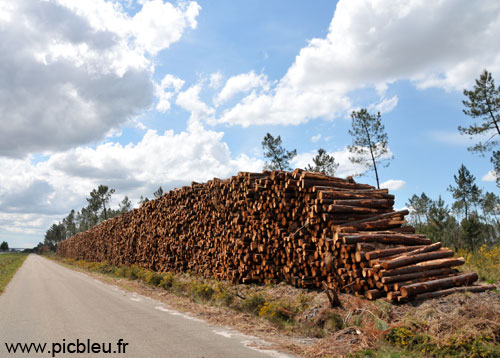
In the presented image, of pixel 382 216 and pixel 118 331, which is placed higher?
pixel 382 216

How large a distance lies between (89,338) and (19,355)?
98 centimetres

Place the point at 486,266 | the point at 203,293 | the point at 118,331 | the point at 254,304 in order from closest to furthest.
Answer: the point at 118,331 → the point at 254,304 → the point at 486,266 → the point at 203,293

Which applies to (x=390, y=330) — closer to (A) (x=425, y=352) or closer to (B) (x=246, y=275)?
(A) (x=425, y=352)

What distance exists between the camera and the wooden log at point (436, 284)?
554 centimetres

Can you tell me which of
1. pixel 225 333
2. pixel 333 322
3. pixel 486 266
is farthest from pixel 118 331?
pixel 486 266

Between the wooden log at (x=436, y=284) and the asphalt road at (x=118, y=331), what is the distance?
2275 mm

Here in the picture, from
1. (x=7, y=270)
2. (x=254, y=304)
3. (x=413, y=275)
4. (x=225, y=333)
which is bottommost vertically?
(x=7, y=270)

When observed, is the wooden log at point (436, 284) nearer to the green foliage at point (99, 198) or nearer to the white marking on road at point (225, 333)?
the white marking on road at point (225, 333)

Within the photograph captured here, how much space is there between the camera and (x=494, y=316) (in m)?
4.66

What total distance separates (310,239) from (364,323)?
242cm

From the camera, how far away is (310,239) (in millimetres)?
7602

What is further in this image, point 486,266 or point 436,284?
point 486,266

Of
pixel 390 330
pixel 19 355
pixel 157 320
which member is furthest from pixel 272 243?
pixel 19 355

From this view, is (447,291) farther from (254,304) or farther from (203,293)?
(203,293)
